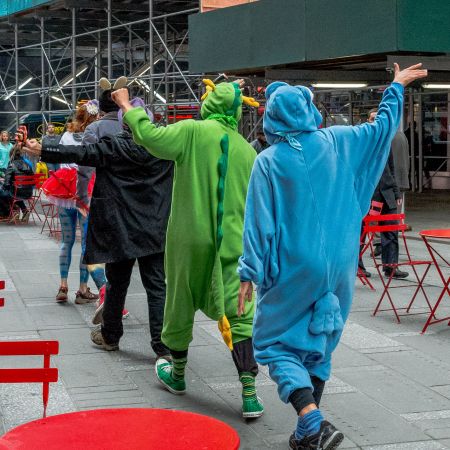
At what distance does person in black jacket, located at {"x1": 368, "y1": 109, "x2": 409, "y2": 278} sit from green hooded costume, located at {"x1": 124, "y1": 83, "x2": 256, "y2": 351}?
5.65 metres

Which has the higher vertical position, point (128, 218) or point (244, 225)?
point (244, 225)

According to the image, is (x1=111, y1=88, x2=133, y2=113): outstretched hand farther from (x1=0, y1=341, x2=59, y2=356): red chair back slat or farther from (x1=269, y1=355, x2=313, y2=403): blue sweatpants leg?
(x1=0, y1=341, x2=59, y2=356): red chair back slat

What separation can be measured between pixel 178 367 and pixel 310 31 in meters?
11.2

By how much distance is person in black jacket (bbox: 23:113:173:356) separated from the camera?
7.25 m

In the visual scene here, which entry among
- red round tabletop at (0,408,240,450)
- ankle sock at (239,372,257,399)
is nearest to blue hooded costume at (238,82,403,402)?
ankle sock at (239,372,257,399)

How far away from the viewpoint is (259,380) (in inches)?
272

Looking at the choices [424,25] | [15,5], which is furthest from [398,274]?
[15,5]

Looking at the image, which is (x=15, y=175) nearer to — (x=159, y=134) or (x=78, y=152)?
(x=78, y=152)

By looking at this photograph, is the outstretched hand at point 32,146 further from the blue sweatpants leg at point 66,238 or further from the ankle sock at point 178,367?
the blue sweatpants leg at point 66,238

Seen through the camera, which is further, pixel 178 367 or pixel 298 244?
pixel 178 367

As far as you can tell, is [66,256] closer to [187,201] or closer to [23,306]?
[23,306]

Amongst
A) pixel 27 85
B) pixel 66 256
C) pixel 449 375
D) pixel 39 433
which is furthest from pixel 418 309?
pixel 27 85

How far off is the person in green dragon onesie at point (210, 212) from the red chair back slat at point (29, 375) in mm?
1737

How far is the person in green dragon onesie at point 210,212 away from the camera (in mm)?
5992
